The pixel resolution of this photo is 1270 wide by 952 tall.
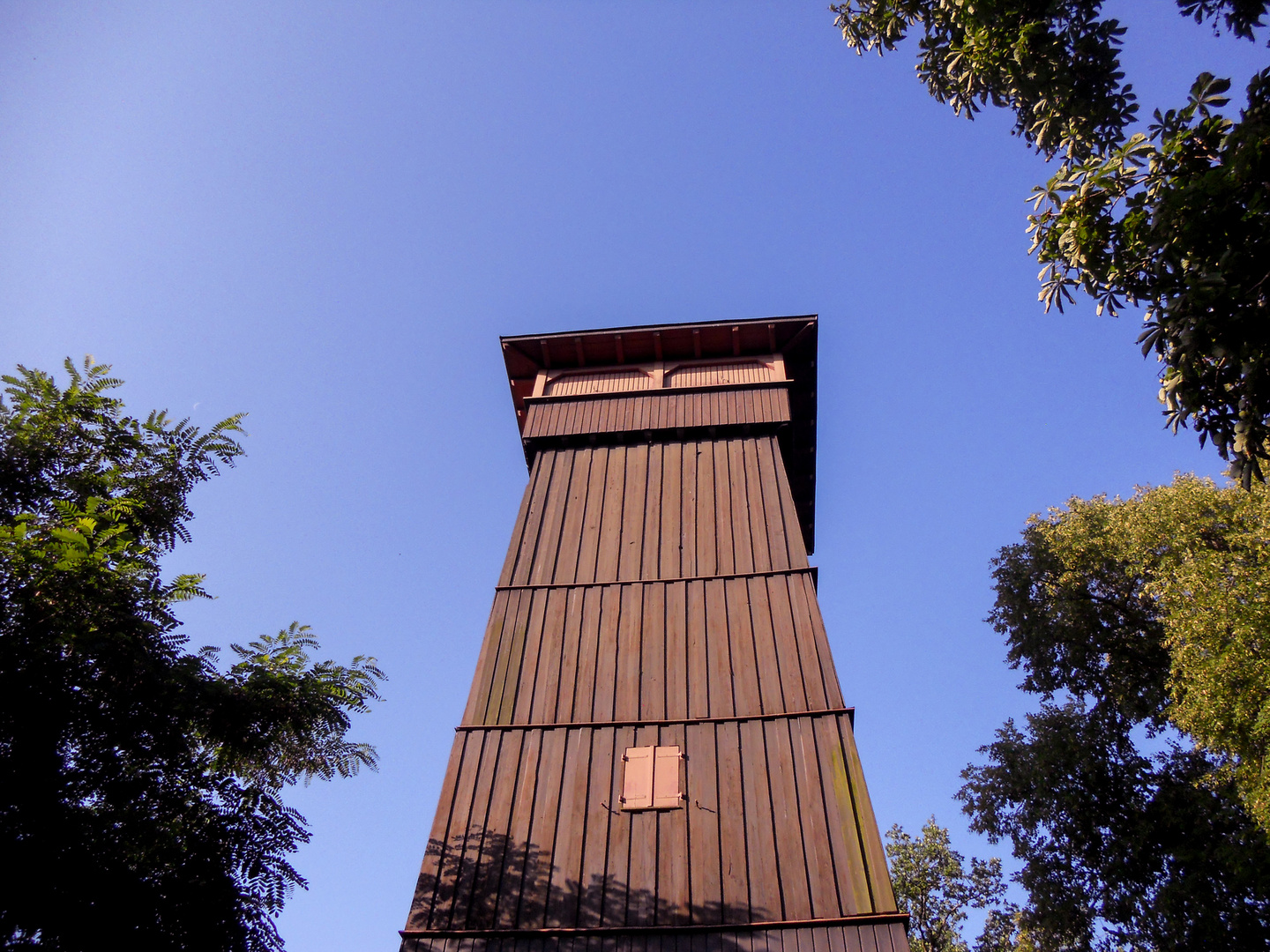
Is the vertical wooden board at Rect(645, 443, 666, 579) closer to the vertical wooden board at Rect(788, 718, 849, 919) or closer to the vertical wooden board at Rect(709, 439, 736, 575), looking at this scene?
the vertical wooden board at Rect(709, 439, 736, 575)

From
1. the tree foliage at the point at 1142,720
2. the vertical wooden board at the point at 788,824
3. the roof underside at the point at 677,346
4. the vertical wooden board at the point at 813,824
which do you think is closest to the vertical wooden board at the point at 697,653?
the vertical wooden board at the point at 788,824

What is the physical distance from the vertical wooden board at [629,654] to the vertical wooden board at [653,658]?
1.6 inches

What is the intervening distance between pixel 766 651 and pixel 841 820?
2.21 m

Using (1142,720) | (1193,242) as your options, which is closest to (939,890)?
(1142,720)

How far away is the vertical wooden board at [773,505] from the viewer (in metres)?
11.3

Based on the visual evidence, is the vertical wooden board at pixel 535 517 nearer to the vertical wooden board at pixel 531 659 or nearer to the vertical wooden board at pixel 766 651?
the vertical wooden board at pixel 531 659

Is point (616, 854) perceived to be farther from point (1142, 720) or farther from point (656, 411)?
point (1142, 720)

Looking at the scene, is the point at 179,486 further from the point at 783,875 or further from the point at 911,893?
the point at 911,893

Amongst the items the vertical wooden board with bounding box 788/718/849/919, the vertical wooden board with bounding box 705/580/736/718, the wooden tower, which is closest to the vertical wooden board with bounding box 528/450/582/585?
the wooden tower

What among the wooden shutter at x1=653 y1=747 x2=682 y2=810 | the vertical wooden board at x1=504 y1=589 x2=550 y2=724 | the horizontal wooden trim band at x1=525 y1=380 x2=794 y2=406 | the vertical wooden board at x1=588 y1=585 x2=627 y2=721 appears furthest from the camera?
the horizontal wooden trim band at x1=525 y1=380 x2=794 y2=406

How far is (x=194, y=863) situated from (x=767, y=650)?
234 inches

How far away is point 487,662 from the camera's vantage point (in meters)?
10.3

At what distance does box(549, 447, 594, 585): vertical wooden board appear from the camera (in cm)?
1149

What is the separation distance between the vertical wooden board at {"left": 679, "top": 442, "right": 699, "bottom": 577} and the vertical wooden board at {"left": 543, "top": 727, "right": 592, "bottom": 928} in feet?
9.37
